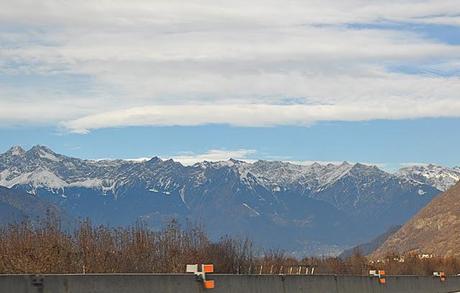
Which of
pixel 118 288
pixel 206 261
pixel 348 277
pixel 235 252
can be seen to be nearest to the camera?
pixel 118 288

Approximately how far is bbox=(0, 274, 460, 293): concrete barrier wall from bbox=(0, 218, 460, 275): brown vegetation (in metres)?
4.13

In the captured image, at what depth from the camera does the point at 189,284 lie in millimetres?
17594

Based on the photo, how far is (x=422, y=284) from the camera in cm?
3331

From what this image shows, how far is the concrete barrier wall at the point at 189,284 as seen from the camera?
44.3ft

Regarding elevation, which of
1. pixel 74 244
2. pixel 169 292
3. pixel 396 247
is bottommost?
pixel 169 292

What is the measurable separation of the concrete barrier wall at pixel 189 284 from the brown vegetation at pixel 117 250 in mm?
4134

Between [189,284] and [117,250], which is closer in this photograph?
[189,284]

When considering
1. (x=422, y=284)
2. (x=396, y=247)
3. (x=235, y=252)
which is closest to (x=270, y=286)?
(x=235, y=252)

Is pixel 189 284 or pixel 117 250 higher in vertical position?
pixel 117 250

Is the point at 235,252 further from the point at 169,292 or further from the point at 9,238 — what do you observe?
the point at 169,292

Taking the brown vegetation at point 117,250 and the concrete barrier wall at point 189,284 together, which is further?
the brown vegetation at point 117,250

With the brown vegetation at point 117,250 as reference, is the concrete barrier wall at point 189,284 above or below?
below

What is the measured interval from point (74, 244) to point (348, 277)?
24.6 ft

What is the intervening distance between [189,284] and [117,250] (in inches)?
→ 280
